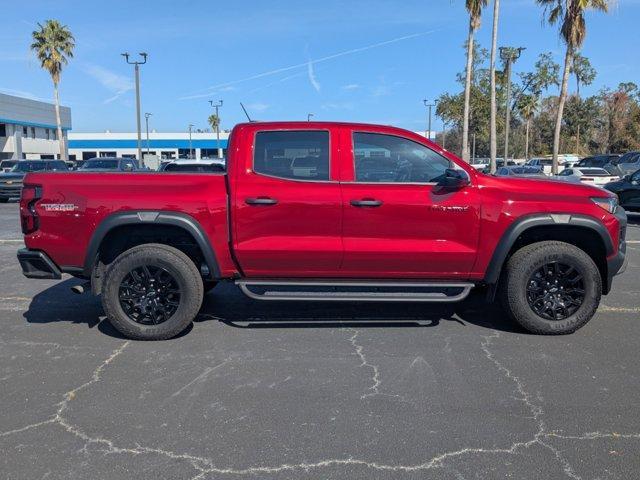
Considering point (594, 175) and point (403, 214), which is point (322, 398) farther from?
point (594, 175)

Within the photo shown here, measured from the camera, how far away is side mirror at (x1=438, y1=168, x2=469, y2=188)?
15.7 feet

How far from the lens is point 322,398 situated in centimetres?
392

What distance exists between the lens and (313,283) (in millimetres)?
5047

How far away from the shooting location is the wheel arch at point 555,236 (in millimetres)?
4949

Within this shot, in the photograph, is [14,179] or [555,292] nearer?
[555,292]

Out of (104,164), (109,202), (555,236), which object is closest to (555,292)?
(555,236)

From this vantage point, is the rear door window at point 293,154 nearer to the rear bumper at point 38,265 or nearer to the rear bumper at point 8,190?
the rear bumper at point 38,265

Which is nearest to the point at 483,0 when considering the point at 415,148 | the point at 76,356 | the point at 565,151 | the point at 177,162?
A: the point at 177,162

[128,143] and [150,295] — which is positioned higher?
[128,143]

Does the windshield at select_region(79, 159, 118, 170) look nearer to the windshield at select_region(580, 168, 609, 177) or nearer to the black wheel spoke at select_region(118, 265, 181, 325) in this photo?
the black wheel spoke at select_region(118, 265, 181, 325)

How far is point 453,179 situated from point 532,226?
844mm

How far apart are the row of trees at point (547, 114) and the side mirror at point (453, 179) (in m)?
46.4

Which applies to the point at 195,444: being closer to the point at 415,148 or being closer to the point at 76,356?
the point at 76,356

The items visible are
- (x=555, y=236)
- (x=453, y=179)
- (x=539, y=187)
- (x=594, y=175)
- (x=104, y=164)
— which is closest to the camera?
(x=453, y=179)
